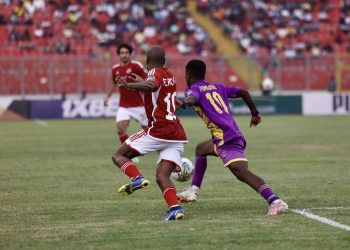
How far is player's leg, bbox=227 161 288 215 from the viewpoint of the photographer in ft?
30.9

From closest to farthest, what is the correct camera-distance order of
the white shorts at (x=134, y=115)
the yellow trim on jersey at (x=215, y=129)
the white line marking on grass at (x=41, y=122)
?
1. the yellow trim on jersey at (x=215, y=129)
2. the white shorts at (x=134, y=115)
3. the white line marking on grass at (x=41, y=122)

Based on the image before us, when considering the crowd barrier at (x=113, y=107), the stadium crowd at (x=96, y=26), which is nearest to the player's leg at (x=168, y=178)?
the crowd barrier at (x=113, y=107)

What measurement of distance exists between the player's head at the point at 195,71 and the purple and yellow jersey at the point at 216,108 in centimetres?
7

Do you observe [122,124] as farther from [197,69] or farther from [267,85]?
[267,85]

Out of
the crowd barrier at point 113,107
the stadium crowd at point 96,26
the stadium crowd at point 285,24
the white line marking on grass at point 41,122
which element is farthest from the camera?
the stadium crowd at point 285,24

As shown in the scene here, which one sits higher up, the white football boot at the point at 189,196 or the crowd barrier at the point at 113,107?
the white football boot at the point at 189,196

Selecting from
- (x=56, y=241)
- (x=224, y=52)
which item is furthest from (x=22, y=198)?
(x=224, y=52)

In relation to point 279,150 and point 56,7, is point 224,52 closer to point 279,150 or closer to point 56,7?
point 56,7

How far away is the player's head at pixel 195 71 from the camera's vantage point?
9789mm

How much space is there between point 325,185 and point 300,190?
72 centimetres

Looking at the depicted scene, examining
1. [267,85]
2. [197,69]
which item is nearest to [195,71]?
[197,69]

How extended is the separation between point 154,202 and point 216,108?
71.9 inches

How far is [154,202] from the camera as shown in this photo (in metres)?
10.9

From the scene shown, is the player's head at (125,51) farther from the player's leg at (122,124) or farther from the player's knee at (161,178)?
the player's knee at (161,178)
